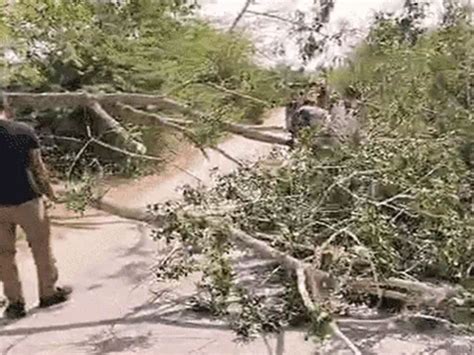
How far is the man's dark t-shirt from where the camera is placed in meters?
6.09

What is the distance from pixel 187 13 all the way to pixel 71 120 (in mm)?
2028

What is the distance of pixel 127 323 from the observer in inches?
240

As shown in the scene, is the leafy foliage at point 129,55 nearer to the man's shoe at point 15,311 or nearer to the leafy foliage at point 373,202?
the leafy foliage at point 373,202

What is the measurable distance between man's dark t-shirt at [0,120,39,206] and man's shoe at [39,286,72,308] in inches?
26.8

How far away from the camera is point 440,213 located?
580cm

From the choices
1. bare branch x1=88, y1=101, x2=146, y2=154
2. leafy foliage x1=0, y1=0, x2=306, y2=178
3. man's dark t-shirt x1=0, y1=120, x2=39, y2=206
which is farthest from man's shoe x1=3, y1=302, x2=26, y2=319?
leafy foliage x1=0, y1=0, x2=306, y2=178

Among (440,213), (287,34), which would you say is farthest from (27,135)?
(287,34)

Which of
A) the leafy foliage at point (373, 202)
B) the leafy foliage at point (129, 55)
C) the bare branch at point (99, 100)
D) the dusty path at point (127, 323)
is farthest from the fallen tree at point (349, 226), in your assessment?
the leafy foliage at point (129, 55)

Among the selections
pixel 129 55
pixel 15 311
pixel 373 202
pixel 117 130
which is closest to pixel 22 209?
pixel 15 311

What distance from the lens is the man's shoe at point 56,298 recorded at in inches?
253

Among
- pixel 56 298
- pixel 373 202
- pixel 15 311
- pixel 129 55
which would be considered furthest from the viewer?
pixel 129 55

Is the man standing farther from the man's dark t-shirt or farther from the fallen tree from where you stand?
the fallen tree

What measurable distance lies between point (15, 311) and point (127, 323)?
0.73m

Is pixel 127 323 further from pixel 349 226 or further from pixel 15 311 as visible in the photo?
pixel 349 226
